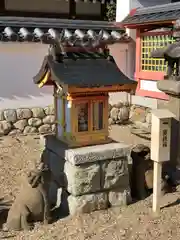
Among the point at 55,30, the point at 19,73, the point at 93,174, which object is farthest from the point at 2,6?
the point at 93,174

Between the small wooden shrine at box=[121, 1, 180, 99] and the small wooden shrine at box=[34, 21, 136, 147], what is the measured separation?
4.18m

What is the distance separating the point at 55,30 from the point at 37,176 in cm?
590

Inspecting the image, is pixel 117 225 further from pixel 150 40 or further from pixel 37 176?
pixel 150 40

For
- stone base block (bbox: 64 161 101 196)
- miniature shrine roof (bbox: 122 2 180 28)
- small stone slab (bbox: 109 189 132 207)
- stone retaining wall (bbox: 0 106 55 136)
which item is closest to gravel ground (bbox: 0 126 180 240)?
small stone slab (bbox: 109 189 132 207)

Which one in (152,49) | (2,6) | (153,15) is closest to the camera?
(153,15)

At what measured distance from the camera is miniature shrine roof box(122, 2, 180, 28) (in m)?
8.45

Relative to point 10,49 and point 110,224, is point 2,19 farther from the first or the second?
point 110,224

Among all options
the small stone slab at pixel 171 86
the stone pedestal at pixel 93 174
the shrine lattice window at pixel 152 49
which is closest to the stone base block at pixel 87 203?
the stone pedestal at pixel 93 174

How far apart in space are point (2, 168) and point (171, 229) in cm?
340

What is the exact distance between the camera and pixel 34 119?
9.38 meters

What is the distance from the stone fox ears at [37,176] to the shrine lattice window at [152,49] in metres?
5.79

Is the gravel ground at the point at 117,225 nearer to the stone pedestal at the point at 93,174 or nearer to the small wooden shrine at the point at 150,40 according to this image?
the stone pedestal at the point at 93,174

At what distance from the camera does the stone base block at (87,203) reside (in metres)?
4.78

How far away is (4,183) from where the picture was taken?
5.90m
